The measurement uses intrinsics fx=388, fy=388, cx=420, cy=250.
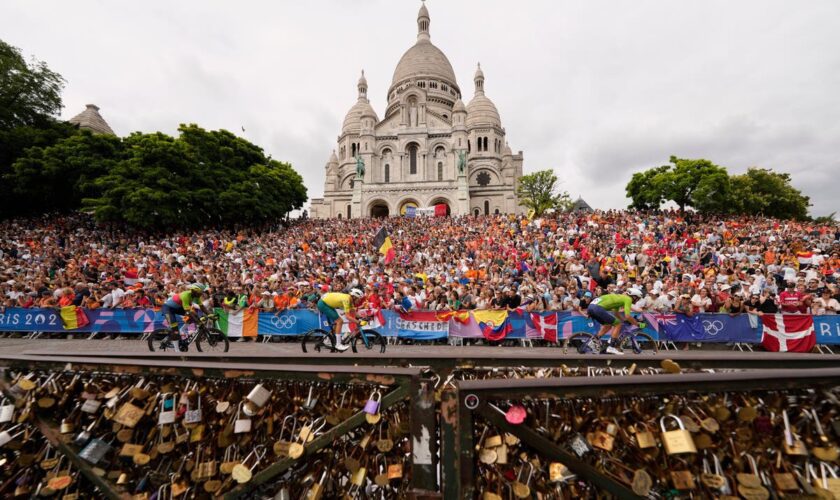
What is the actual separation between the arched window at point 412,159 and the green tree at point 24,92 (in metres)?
40.2

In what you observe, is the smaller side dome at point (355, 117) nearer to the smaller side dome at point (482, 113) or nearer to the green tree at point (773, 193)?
the smaller side dome at point (482, 113)

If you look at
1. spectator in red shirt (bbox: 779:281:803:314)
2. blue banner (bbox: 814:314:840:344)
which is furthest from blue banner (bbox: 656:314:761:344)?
blue banner (bbox: 814:314:840:344)

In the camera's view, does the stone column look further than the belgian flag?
Yes

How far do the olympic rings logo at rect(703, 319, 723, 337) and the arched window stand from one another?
5128cm

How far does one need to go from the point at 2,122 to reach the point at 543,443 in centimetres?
5031

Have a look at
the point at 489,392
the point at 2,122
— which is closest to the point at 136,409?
the point at 489,392

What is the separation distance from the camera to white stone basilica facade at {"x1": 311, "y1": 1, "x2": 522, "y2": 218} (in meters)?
53.9

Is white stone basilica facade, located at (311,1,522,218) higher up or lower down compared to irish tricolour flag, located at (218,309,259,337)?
higher up

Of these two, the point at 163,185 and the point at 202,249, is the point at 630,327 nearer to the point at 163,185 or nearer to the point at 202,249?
the point at 202,249

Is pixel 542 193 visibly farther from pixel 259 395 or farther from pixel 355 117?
pixel 259 395

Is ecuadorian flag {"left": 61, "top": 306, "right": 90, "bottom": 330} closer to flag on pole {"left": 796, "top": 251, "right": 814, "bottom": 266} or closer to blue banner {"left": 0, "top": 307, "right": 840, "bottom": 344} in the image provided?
blue banner {"left": 0, "top": 307, "right": 840, "bottom": 344}

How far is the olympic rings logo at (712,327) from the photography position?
11.3 metres

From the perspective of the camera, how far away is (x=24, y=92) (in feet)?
116

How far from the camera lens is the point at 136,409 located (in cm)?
242
